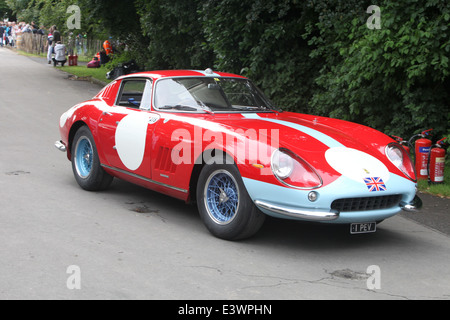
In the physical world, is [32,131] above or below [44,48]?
below

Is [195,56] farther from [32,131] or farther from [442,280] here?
[442,280]

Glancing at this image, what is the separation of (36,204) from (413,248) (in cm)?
386

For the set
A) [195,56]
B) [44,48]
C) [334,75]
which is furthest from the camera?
[44,48]

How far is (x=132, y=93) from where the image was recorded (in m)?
7.36

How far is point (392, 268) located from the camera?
511 cm

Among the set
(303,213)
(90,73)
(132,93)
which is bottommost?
(303,213)

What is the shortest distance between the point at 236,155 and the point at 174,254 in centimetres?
100

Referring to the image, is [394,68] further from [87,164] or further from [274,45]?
[87,164]

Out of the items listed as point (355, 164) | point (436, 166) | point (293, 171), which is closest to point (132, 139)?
point (293, 171)

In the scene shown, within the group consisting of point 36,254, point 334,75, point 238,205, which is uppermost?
point 334,75

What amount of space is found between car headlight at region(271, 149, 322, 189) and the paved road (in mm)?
631

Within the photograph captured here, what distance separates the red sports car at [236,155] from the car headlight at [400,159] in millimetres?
13

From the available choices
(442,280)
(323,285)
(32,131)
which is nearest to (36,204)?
(323,285)

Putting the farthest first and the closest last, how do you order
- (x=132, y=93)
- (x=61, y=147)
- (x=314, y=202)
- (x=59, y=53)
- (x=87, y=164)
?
(x=59, y=53), (x=61, y=147), (x=87, y=164), (x=132, y=93), (x=314, y=202)
